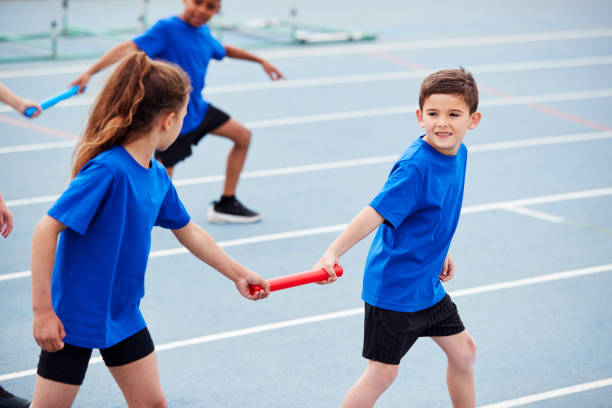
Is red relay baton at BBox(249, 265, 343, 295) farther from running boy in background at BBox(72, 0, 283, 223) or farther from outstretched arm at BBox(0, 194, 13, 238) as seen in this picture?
running boy in background at BBox(72, 0, 283, 223)

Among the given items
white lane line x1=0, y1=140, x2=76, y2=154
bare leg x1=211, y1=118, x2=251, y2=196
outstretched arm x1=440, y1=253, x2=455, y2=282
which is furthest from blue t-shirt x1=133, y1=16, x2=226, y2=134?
outstretched arm x1=440, y1=253, x2=455, y2=282

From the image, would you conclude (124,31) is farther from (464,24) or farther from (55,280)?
(55,280)

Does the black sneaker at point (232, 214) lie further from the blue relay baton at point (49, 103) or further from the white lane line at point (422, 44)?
the white lane line at point (422, 44)

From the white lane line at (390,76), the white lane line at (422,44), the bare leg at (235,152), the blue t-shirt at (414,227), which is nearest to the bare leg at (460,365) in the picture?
the blue t-shirt at (414,227)

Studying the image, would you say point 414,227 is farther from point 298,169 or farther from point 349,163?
point 349,163

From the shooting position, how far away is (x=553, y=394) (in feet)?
14.7

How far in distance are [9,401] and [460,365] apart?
6.91 ft

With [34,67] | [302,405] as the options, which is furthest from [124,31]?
[302,405]

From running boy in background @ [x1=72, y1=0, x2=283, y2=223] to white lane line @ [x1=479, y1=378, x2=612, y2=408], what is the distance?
303 centimetres

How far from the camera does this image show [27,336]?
193 inches

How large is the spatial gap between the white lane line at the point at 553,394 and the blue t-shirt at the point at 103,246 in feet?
7.07

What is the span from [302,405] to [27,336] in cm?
172

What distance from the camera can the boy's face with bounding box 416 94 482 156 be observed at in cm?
339

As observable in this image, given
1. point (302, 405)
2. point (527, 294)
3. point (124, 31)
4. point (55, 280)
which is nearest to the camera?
point (55, 280)
